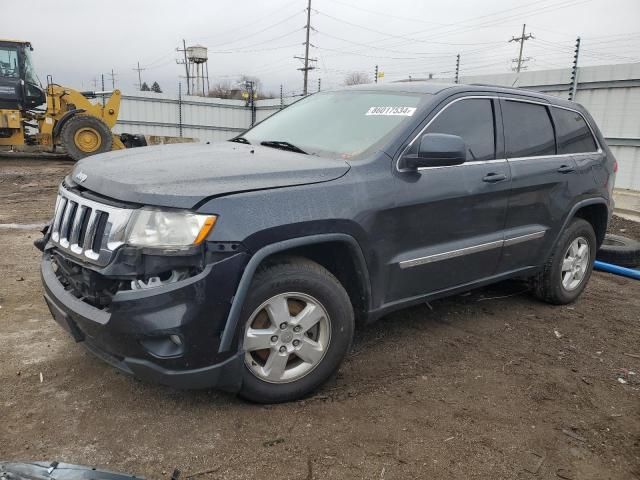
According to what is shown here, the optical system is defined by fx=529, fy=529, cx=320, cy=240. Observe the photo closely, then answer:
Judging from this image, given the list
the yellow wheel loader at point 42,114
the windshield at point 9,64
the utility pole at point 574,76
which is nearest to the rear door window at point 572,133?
the utility pole at point 574,76

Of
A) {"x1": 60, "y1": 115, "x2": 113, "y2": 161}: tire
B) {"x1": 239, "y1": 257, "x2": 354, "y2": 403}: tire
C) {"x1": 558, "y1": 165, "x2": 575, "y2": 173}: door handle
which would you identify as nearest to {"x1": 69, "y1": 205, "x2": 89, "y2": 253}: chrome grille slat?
{"x1": 239, "y1": 257, "x2": 354, "y2": 403}: tire

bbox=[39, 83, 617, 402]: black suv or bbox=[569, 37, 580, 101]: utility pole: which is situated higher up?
bbox=[569, 37, 580, 101]: utility pole

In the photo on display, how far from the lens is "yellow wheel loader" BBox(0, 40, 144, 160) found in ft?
48.4

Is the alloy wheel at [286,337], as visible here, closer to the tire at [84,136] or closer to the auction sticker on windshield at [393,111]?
the auction sticker on windshield at [393,111]

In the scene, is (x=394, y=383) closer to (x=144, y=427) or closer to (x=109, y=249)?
(x=144, y=427)

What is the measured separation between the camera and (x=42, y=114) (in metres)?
16.0

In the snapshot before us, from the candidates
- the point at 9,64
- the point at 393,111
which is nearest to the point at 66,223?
the point at 393,111

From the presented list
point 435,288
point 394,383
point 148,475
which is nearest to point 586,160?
point 435,288

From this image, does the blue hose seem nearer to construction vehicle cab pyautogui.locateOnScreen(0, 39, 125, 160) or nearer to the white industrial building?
the white industrial building

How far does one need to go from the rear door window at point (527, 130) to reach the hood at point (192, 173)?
166 cm

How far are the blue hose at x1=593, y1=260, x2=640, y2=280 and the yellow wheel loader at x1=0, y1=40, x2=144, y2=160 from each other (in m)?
13.6

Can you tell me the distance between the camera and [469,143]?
369 cm

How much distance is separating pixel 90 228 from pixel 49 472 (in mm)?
Result: 1216

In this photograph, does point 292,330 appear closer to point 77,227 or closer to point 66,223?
point 77,227
